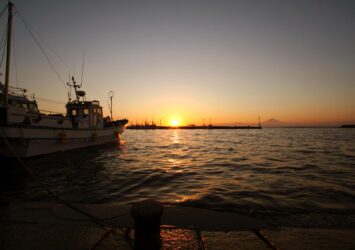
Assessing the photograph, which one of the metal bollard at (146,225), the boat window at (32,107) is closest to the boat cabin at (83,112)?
the boat window at (32,107)

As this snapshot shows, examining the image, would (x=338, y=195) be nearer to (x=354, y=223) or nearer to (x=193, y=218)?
(x=354, y=223)

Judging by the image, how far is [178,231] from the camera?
355cm

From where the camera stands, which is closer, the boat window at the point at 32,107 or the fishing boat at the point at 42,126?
the fishing boat at the point at 42,126

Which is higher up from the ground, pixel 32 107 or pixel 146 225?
pixel 32 107

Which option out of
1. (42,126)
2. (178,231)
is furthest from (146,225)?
(42,126)

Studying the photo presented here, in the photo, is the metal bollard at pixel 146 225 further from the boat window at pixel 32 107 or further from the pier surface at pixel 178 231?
the boat window at pixel 32 107

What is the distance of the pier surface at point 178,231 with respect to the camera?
3.10 meters

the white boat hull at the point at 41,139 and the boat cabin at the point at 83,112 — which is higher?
the boat cabin at the point at 83,112

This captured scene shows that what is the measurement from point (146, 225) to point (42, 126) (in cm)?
1528

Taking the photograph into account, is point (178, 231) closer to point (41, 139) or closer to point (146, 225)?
point (146, 225)

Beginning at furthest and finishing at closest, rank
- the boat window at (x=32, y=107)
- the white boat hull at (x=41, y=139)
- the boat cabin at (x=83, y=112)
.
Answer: the boat cabin at (x=83, y=112) < the boat window at (x=32, y=107) < the white boat hull at (x=41, y=139)

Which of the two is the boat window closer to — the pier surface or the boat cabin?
the boat cabin

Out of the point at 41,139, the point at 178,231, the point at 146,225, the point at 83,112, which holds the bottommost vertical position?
the point at 178,231

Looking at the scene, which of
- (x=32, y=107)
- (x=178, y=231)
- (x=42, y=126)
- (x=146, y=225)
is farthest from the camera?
(x=32, y=107)
